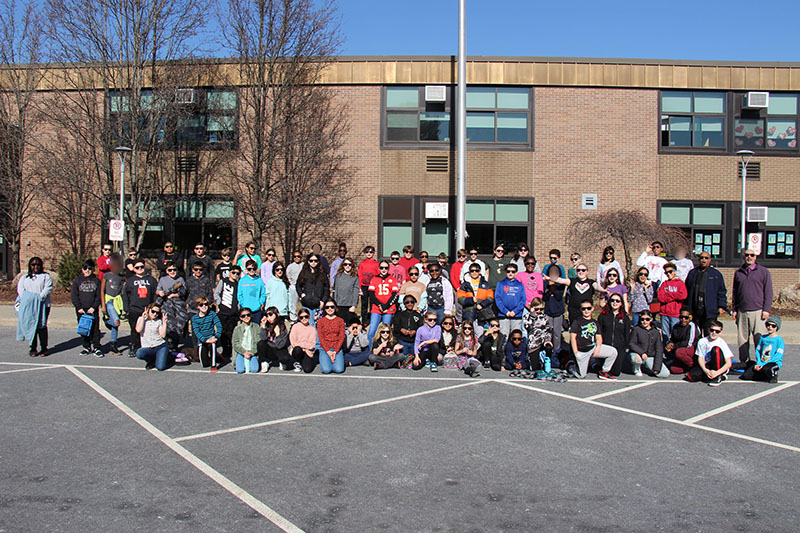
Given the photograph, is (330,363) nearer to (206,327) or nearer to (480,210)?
(206,327)

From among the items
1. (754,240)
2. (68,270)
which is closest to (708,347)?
(754,240)

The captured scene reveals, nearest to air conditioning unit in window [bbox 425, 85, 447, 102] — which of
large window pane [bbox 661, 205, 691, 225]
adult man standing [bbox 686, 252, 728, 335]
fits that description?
large window pane [bbox 661, 205, 691, 225]

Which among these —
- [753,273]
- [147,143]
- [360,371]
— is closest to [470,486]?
[360,371]

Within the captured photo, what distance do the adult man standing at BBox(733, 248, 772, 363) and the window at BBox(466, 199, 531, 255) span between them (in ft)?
29.0

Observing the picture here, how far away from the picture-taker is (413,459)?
18.5ft

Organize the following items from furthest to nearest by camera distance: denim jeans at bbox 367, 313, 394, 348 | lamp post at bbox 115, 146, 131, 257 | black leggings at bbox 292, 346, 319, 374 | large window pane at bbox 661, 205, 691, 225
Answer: large window pane at bbox 661, 205, 691, 225 < lamp post at bbox 115, 146, 131, 257 < denim jeans at bbox 367, 313, 394, 348 < black leggings at bbox 292, 346, 319, 374

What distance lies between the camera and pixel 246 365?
383 inches

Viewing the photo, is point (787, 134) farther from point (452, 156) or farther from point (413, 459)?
point (413, 459)

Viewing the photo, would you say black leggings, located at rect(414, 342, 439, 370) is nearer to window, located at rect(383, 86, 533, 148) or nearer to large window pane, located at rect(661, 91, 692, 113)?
window, located at rect(383, 86, 533, 148)

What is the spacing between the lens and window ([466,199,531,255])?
19.1 meters

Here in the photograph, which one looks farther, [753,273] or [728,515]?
[753,273]

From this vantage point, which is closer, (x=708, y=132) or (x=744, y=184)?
(x=744, y=184)

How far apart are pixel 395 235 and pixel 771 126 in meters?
11.6

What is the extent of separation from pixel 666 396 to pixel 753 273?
3.34 metres
